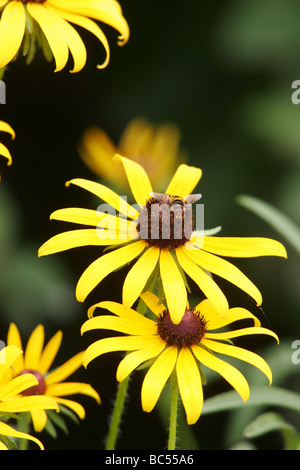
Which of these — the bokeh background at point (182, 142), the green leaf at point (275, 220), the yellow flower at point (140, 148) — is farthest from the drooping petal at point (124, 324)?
the yellow flower at point (140, 148)

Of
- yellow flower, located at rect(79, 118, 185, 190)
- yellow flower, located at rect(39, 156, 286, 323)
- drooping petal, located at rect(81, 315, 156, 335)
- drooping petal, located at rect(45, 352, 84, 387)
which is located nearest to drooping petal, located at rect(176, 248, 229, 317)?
yellow flower, located at rect(39, 156, 286, 323)

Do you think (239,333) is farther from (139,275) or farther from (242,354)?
(139,275)

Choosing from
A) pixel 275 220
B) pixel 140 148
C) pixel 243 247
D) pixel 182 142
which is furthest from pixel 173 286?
pixel 182 142

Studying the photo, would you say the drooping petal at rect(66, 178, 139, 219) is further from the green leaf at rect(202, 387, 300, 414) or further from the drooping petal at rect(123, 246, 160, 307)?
the green leaf at rect(202, 387, 300, 414)

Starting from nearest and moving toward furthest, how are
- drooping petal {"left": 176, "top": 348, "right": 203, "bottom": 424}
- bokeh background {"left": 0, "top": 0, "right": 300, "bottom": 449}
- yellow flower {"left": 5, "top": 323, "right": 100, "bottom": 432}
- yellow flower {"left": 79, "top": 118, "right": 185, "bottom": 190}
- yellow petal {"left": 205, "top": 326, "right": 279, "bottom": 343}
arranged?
drooping petal {"left": 176, "top": 348, "right": 203, "bottom": 424}
yellow petal {"left": 205, "top": 326, "right": 279, "bottom": 343}
yellow flower {"left": 5, "top": 323, "right": 100, "bottom": 432}
bokeh background {"left": 0, "top": 0, "right": 300, "bottom": 449}
yellow flower {"left": 79, "top": 118, "right": 185, "bottom": 190}

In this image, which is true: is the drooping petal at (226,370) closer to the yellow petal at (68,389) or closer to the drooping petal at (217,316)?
the drooping petal at (217,316)

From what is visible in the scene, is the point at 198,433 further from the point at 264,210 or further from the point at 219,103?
the point at 219,103
